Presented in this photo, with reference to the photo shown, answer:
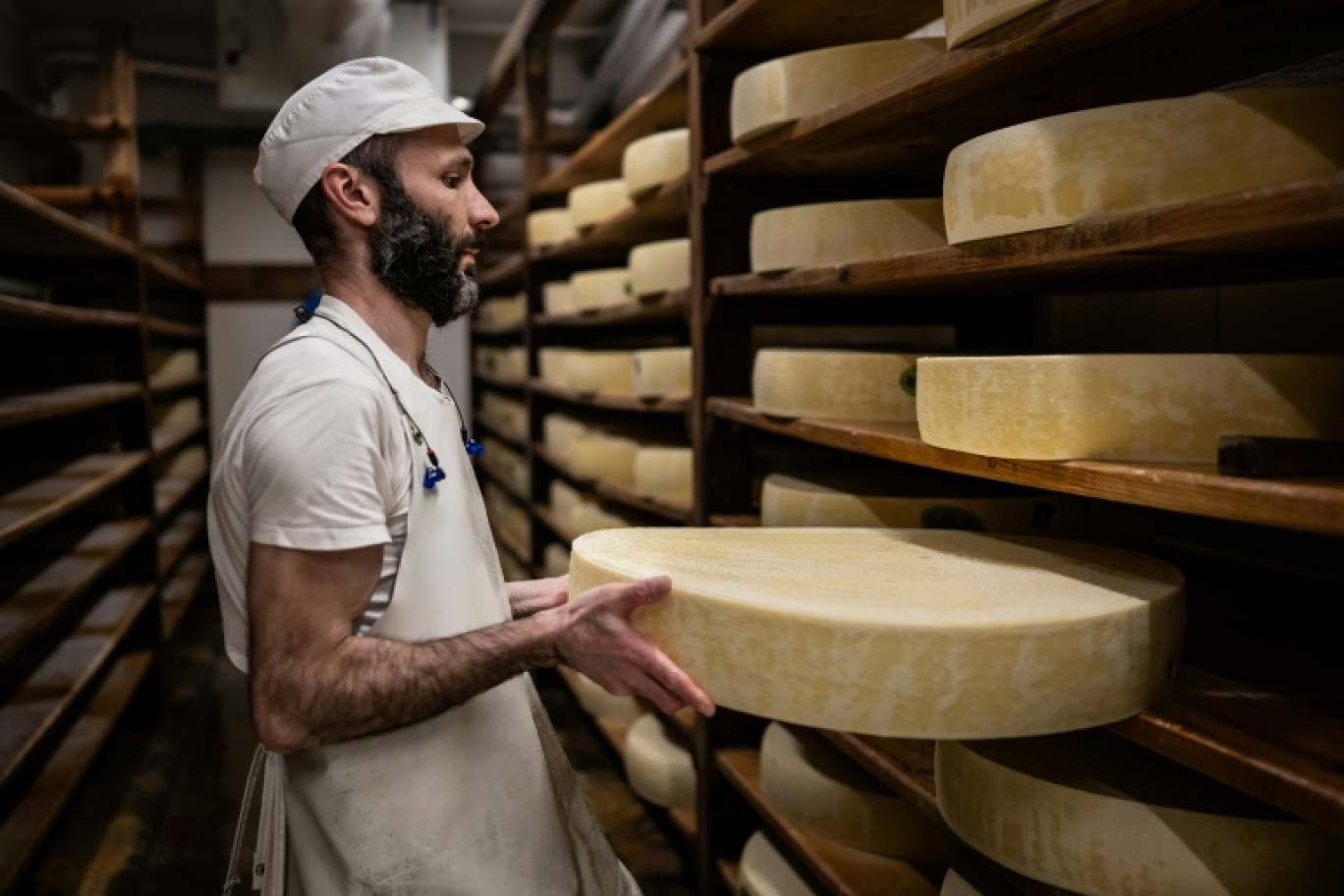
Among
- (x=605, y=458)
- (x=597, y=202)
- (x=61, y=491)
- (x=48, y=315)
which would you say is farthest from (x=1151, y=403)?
(x=61, y=491)

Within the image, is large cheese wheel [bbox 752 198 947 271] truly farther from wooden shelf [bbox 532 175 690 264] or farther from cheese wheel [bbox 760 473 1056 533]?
wooden shelf [bbox 532 175 690 264]

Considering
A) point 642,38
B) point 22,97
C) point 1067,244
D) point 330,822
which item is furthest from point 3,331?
point 1067,244

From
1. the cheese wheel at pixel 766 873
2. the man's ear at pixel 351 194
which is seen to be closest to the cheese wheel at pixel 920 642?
the man's ear at pixel 351 194

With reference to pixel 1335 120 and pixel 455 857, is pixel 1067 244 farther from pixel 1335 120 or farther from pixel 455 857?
pixel 455 857

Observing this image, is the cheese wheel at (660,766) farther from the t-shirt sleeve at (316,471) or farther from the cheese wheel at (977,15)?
the cheese wheel at (977,15)

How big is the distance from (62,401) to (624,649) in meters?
3.03

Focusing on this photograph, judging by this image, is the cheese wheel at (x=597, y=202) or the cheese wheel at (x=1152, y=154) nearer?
the cheese wheel at (x=1152, y=154)

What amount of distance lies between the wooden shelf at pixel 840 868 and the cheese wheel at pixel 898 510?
2.01 ft

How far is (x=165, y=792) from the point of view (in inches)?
156

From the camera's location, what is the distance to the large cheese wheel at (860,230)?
207cm

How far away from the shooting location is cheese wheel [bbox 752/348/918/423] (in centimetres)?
202

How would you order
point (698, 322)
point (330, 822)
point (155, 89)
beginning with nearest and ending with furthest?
point (330, 822)
point (698, 322)
point (155, 89)

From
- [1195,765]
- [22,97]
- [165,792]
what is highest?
[22,97]

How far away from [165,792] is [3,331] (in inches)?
85.2
